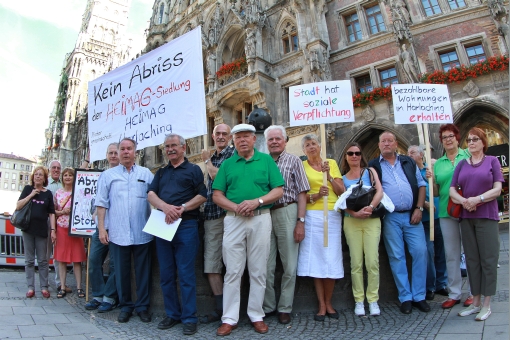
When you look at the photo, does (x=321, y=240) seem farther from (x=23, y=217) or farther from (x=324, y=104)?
(x=23, y=217)

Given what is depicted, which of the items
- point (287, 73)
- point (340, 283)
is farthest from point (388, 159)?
point (287, 73)

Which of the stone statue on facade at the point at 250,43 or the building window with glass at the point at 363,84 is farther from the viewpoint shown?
the stone statue on facade at the point at 250,43

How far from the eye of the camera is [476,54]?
12.9 metres

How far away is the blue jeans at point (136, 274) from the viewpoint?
3.92 m

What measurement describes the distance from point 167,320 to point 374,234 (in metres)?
2.50

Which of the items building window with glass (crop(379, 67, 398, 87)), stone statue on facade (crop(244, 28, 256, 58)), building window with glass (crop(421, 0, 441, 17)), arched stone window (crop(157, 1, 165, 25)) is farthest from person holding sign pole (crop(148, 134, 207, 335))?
arched stone window (crop(157, 1, 165, 25))

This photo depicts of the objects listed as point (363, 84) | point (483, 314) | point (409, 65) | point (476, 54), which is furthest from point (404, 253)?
point (363, 84)

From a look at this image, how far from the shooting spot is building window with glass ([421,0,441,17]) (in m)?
14.0

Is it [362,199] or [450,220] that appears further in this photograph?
[450,220]

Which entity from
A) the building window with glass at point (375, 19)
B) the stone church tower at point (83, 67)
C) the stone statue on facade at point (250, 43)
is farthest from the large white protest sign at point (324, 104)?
the stone church tower at point (83, 67)

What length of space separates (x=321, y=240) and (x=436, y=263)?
2.27 m

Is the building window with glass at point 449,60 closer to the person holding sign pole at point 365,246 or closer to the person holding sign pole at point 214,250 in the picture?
the person holding sign pole at point 365,246

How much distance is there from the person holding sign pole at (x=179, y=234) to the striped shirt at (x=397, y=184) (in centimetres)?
224

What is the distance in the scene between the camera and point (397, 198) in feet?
13.1
